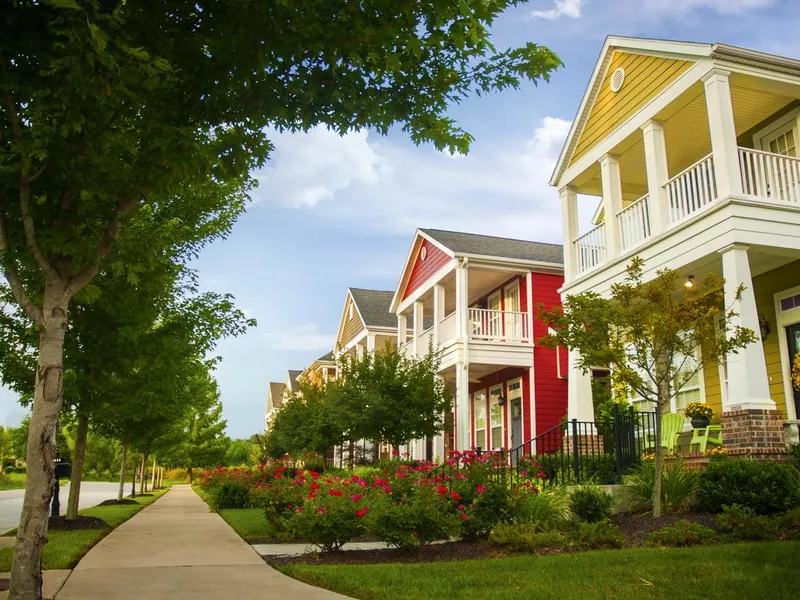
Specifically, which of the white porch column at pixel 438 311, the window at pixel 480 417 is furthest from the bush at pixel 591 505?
the window at pixel 480 417

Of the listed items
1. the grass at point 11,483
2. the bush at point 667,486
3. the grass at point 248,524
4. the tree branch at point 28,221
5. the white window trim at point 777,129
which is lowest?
the grass at point 11,483

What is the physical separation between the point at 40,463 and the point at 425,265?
20476 mm

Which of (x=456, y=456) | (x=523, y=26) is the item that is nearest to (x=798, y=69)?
(x=523, y=26)

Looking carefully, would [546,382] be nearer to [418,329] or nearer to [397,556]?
[418,329]

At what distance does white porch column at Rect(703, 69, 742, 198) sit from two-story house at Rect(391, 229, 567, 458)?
353 inches

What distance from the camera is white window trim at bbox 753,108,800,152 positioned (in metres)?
13.4

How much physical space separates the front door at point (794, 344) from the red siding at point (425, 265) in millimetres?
10754

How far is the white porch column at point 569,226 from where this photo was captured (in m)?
16.1

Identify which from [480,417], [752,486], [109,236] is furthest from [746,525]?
[480,417]

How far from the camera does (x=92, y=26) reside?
455cm

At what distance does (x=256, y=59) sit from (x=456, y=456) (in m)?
6.73

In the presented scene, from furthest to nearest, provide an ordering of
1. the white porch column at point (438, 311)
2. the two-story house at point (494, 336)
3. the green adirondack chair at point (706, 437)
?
the white porch column at point (438, 311)
the two-story house at point (494, 336)
the green adirondack chair at point (706, 437)

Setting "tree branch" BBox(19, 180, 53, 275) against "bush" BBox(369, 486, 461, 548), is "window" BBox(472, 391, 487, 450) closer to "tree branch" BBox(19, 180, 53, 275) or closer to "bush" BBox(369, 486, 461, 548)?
"bush" BBox(369, 486, 461, 548)

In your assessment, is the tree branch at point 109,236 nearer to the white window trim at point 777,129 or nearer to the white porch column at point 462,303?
the white window trim at point 777,129
